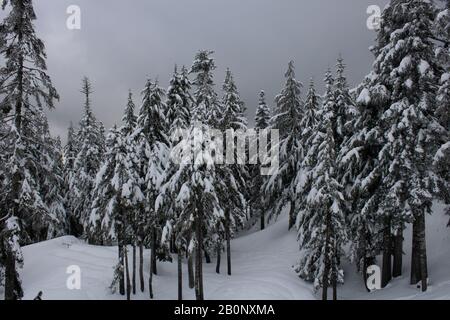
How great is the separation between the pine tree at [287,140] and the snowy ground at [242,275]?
4466 millimetres

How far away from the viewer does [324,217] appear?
23.9m

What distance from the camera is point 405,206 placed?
67.8ft

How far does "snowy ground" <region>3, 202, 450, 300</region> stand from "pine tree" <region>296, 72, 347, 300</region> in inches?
90.7

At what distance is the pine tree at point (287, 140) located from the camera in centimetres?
3900

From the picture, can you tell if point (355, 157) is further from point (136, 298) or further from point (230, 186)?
point (136, 298)

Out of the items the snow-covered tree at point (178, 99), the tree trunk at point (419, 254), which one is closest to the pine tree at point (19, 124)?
the snow-covered tree at point (178, 99)

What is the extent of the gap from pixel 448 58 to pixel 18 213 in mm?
20887

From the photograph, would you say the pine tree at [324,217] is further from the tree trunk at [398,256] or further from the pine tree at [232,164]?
the pine tree at [232,164]

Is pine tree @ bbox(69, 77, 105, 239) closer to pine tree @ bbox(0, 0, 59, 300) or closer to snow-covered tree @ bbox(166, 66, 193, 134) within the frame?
snow-covered tree @ bbox(166, 66, 193, 134)

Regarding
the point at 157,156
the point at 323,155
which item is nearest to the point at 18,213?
the point at 157,156

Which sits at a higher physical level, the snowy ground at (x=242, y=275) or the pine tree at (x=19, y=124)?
the pine tree at (x=19, y=124)

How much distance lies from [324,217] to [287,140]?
1638 cm

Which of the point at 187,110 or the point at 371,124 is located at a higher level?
the point at 187,110

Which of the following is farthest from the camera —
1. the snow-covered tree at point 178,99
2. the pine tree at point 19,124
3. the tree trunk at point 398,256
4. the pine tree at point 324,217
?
the snow-covered tree at point 178,99
